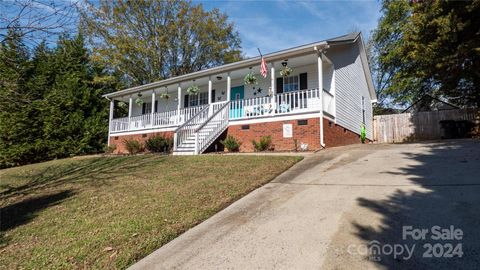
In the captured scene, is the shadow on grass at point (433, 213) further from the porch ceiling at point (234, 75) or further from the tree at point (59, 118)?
the tree at point (59, 118)

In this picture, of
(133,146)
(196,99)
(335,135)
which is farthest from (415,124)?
(133,146)

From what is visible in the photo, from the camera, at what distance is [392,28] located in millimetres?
25781

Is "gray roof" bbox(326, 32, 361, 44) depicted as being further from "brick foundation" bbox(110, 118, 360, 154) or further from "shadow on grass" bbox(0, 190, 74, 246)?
"shadow on grass" bbox(0, 190, 74, 246)

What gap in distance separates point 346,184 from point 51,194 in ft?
23.5

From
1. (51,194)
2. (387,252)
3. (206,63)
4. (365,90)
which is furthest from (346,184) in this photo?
(206,63)

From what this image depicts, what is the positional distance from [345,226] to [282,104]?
962cm

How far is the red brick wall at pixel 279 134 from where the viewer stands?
1228 centimetres

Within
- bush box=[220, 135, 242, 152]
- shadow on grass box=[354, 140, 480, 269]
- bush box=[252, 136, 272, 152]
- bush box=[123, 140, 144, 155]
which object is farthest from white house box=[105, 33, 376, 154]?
shadow on grass box=[354, 140, 480, 269]

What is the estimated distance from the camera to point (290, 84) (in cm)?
1548

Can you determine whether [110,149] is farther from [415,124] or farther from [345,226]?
[415,124]

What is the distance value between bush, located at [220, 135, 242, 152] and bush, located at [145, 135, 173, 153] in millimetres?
3995

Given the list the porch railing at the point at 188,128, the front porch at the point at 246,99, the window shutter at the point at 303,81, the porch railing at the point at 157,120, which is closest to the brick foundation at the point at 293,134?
the front porch at the point at 246,99

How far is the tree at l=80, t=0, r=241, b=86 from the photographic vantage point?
1060 inches

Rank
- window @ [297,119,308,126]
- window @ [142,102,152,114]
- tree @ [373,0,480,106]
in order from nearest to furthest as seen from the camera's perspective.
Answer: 1. window @ [297,119,308,126]
2. tree @ [373,0,480,106]
3. window @ [142,102,152,114]
